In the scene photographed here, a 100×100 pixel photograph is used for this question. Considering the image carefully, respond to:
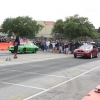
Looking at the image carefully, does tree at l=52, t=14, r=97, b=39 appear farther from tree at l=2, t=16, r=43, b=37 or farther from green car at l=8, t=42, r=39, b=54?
green car at l=8, t=42, r=39, b=54

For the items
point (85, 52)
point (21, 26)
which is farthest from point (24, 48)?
point (21, 26)

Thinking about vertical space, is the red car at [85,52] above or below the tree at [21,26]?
below

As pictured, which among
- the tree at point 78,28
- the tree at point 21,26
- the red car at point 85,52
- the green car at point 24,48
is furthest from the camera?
the tree at point 21,26

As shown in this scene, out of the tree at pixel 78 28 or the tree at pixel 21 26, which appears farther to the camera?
the tree at pixel 21 26

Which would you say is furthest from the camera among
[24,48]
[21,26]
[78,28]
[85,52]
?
[21,26]

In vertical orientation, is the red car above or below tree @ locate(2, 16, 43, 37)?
below

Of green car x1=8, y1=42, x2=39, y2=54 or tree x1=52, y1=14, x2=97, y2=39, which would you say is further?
tree x1=52, y1=14, x2=97, y2=39

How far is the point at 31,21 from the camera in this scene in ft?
252

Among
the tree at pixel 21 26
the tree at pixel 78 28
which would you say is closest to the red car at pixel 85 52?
the tree at pixel 78 28

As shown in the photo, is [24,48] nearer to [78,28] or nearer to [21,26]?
[78,28]

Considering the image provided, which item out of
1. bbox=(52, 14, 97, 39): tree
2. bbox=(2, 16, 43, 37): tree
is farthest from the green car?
bbox=(2, 16, 43, 37): tree

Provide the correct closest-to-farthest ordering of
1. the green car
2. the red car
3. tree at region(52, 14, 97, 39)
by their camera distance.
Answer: the red car
the green car
tree at region(52, 14, 97, 39)

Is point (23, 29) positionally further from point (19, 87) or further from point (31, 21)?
point (19, 87)

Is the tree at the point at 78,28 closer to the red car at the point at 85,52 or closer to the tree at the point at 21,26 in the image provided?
the tree at the point at 21,26
